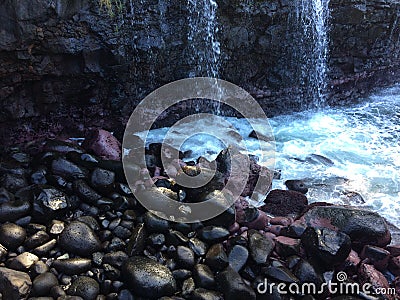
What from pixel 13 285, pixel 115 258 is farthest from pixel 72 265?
pixel 13 285

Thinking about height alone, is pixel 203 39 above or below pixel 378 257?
above

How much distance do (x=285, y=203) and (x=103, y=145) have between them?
275 cm

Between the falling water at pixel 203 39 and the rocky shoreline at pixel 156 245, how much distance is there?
2.91 meters

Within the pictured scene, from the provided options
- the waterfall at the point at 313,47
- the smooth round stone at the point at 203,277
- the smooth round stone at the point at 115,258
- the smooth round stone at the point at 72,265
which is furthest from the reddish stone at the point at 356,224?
the waterfall at the point at 313,47

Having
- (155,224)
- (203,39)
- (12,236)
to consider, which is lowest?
(155,224)

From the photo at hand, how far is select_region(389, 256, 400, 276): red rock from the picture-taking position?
3.85 metres

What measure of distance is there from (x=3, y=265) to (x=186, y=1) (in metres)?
4.95

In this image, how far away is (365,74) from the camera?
860 cm

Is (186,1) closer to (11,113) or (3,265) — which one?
(11,113)

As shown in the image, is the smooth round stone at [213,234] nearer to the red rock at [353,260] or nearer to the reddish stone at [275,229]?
the reddish stone at [275,229]

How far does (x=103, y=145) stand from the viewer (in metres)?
5.44

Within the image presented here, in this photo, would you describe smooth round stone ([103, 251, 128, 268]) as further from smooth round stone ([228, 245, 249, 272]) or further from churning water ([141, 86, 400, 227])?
churning water ([141, 86, 400, 227])

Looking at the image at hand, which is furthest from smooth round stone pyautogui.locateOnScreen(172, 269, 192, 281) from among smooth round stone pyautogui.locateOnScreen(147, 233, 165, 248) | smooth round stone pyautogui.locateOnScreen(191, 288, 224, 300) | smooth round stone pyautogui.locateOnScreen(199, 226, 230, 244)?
smooth round stone pyautogui.locateOnScreen(199, 226, 230, 244)

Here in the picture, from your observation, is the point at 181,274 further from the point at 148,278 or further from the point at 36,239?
the point at 36,239
